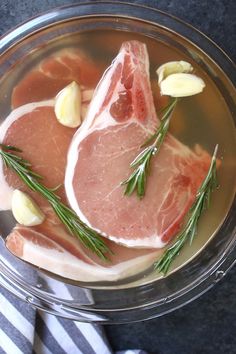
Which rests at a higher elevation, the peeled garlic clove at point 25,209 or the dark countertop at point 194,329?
the peeled garlic clove at point 25,209

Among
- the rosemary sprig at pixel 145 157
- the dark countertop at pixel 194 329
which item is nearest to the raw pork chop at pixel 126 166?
the rosemary sprig at pixel 145 157

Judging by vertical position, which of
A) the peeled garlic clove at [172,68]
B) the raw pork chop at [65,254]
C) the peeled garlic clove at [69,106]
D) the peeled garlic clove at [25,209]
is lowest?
the raw pork chop at [65,254]

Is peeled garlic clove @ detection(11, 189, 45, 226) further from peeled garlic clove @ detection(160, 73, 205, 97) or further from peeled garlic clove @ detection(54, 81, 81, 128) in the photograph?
peeled garlic clove @ detection(160, 73, 205, 97)

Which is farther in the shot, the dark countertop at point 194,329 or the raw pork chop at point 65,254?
the dark countertop at point 194,329

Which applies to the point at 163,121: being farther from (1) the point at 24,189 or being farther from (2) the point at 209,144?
(1) the point at 24,189

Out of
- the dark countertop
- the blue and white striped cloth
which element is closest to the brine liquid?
the dark countertop

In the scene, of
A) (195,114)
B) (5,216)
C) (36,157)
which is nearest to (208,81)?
(195,114)

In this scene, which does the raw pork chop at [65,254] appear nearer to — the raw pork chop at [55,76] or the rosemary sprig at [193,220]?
the rosemary sprig at [193,220]
